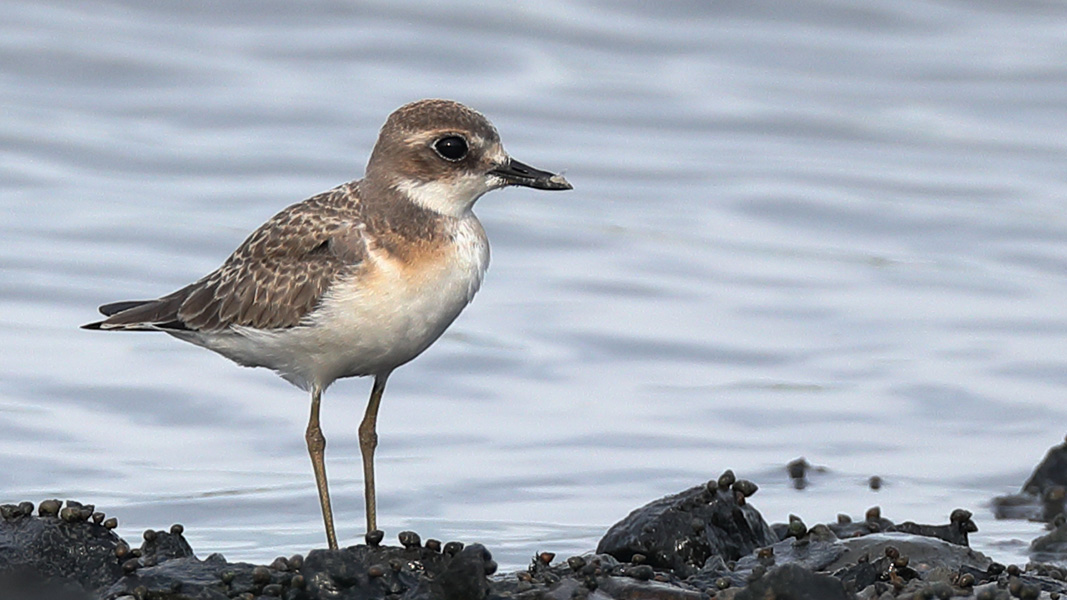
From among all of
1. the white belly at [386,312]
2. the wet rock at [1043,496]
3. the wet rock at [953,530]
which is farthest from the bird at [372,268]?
the wet rock at [1043,496]

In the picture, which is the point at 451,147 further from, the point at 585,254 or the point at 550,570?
the point at 585,254

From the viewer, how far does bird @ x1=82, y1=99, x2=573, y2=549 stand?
26.0 feet

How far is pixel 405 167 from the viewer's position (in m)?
8.21

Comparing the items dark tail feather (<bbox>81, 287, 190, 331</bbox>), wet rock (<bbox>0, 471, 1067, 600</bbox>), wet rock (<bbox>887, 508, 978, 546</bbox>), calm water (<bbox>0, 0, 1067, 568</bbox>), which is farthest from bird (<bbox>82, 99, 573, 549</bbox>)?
wet rock (<bbox>887, 508, 978, 546</bbox>)

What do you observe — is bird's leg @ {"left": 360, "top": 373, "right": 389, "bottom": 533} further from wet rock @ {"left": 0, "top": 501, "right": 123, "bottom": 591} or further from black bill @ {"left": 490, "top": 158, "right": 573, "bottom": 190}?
wet rock @ {"left": 0, "top": 501, "right": 123, "bottom": 591}

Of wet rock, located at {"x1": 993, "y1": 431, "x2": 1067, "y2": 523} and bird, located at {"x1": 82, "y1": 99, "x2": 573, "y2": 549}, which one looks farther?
wet rock, located at {"x1": 993, "y1": 431, "x2": 1067, "y2": 523}

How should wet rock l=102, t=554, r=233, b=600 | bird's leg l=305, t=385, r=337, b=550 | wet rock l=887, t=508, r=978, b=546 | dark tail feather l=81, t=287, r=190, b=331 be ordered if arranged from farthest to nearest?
dark tail feather l=81, t=287, r=190, b=331 < wet rock l=887, t=508, r=978, b=546 < bird's leg l=305, t=385, r=337, b=550 < wet rock l=102, t=554, r=233, b=600

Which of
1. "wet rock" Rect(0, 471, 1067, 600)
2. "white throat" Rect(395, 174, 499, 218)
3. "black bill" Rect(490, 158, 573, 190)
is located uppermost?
"black bill" Rect(490, 158, 573, 190)

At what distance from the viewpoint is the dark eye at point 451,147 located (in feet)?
26.9

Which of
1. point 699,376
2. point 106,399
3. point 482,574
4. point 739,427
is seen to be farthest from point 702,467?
point 482,574

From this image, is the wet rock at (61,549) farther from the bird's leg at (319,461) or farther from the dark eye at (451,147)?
the dark eye at (451,147)

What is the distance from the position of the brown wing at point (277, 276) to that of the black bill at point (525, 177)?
0.65m

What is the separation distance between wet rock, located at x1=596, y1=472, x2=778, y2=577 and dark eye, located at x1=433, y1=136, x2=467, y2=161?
168 cm

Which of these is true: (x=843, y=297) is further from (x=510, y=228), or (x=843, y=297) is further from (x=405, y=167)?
(x=405, y=167)
